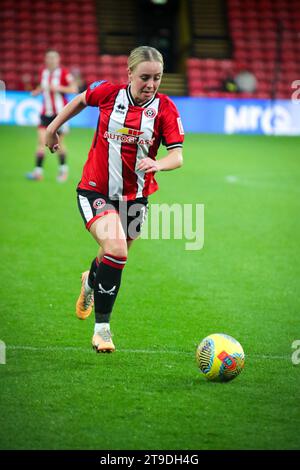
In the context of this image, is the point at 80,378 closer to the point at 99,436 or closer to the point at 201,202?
the point at 99,436

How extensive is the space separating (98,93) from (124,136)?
378 millimetres

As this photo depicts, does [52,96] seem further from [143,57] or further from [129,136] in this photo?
[143,57]

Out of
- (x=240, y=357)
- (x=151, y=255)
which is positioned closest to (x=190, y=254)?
(x=151, y=255)

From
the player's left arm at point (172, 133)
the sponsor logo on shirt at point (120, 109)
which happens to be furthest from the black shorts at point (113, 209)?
the sponsor logo on shirt at point (120, 109)

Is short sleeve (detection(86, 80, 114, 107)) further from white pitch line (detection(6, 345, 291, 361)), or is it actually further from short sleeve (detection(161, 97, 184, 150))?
white pitch line (detection(6, 345, 291, 361))

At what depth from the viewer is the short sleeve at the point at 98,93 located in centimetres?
571

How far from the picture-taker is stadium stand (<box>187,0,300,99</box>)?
27547 mm

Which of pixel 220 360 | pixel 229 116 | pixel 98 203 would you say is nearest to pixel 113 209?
pixel 98 203

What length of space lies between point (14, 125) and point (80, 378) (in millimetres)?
19627

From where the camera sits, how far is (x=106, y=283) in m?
5.54

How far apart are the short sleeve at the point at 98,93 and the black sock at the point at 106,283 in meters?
1.11

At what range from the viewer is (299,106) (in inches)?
968

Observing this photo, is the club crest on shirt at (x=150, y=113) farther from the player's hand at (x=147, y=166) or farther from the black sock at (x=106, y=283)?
the black sock at (x=106, y=283)

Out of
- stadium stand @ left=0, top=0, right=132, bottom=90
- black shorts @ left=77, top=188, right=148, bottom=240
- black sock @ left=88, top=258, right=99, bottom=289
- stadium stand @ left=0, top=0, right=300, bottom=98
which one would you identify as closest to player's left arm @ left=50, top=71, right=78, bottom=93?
black sock @ left=88, top=258, right=99, bottom=289
